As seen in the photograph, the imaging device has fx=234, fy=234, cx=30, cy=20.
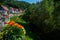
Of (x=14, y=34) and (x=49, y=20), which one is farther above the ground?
(x=14, y=34)

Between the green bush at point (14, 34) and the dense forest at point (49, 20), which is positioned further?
the dense forest at point (49, 20)

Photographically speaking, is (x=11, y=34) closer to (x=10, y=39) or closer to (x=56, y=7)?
(x=10, y=39)

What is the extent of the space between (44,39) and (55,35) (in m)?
0.83

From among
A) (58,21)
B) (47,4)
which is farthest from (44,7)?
(58,21)

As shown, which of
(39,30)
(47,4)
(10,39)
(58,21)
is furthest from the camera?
(39,30)

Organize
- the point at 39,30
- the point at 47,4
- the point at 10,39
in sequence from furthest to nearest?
the point at 39,30 → the point at 47,4 → the point at 10,39

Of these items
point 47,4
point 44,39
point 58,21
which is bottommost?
point 44,39

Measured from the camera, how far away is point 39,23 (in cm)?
1633

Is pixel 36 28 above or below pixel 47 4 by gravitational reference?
below

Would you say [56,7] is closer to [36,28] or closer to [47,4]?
[47,4]

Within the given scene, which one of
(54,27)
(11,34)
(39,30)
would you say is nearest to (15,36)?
(11,34)

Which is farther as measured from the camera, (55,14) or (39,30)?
(39,30)

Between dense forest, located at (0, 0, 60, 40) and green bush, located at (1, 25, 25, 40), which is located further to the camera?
dense forest, located at (0, 0, 60, 40)

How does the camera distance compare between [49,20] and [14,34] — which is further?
[49,20]
